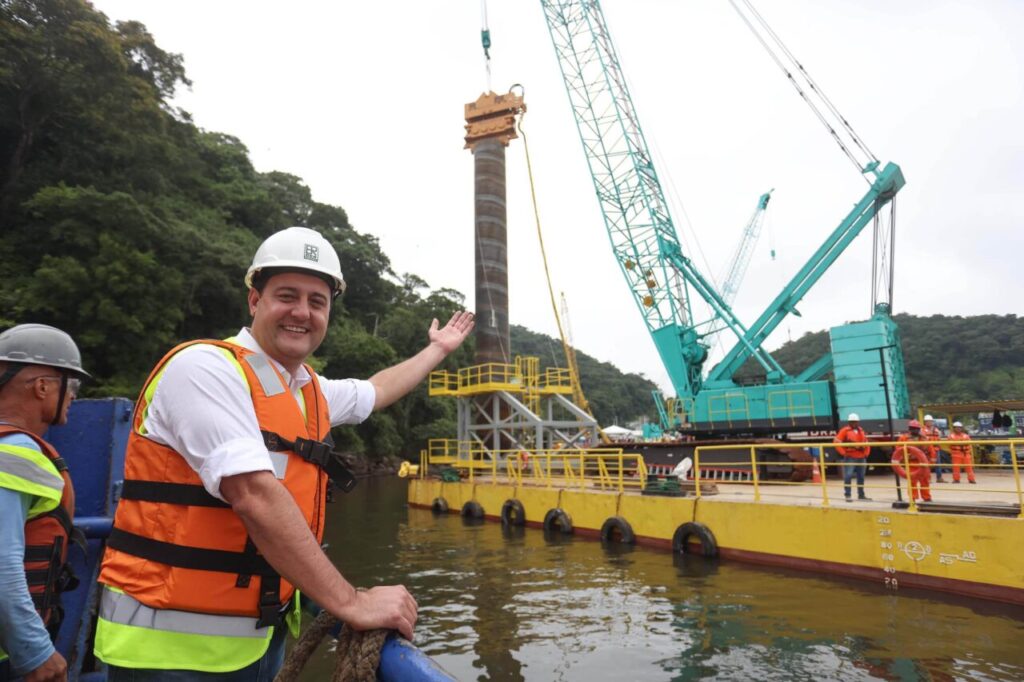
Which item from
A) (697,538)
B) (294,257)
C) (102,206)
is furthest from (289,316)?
(102,206)

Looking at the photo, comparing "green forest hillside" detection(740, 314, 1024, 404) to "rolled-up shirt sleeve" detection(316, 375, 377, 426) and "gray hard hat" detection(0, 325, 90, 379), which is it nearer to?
"rolled-up shirt sleeve" detection(316, 375, 377, 426)

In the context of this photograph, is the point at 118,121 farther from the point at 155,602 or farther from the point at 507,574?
the point at 155,602

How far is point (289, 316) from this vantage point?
1.75 metres

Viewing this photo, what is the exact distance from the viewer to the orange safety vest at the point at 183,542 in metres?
1.46

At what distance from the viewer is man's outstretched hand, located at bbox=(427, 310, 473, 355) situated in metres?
2.84

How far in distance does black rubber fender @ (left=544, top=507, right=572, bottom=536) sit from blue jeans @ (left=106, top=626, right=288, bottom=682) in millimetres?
12485

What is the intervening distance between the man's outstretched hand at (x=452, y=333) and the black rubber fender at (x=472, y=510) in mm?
14893

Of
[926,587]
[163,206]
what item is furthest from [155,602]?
[163,206]

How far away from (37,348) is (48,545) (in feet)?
2.32

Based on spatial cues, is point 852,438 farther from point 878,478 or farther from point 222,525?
point 222,525

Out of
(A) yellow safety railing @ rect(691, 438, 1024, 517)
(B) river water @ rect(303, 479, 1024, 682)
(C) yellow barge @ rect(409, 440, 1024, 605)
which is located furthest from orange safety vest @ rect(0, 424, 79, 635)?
(C) yellow barge @ rect(409, 440, 1024, 605)

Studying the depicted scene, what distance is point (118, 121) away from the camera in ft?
79.8

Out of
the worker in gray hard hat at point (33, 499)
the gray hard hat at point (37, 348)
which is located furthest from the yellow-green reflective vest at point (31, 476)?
the gray hard hat at point (37, 348)

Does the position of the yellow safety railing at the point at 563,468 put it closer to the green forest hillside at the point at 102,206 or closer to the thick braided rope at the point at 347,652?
the thick braided rope at the point at 347,652
